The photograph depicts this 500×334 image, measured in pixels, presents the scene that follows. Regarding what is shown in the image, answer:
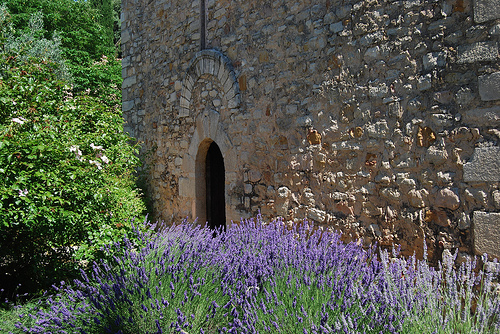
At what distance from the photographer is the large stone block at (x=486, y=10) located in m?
2.96

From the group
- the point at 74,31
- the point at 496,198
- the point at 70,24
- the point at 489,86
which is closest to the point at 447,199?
the point at 496,198

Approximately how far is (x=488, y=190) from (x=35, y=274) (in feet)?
13.5

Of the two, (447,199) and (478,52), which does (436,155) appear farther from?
(478,52)

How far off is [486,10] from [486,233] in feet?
5.60

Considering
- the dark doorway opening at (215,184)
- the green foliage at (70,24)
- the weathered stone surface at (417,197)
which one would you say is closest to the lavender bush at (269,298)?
the weathered stone surface at (417,197)

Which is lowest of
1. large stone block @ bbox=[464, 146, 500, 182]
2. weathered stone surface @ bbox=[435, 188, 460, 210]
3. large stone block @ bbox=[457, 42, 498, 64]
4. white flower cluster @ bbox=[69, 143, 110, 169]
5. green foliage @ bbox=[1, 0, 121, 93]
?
weathered stone surface @ bbox=[435, 188, 460, 210]

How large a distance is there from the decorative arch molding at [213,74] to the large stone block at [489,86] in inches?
110

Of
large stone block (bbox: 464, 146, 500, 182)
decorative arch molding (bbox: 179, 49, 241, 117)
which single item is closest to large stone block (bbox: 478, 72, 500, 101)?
large stone block (bbox: 464, 146, 500, 182)

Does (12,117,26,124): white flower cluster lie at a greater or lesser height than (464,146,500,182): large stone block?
greater

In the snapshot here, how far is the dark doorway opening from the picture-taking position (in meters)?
6.09

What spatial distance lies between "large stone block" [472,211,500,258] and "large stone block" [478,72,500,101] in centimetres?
89

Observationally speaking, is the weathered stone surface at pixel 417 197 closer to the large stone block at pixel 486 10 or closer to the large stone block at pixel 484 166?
the large stone block at pixel 484 166

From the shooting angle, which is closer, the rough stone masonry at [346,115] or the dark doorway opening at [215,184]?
the rough stone masonry at [346,115]

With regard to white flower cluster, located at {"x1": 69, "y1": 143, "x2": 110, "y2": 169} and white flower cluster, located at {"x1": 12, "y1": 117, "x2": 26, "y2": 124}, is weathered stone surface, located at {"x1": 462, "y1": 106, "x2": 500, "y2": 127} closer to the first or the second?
white flower cluster, located at {"x1": 69, "y1": 143, "x2": 110, "y2": 169}
